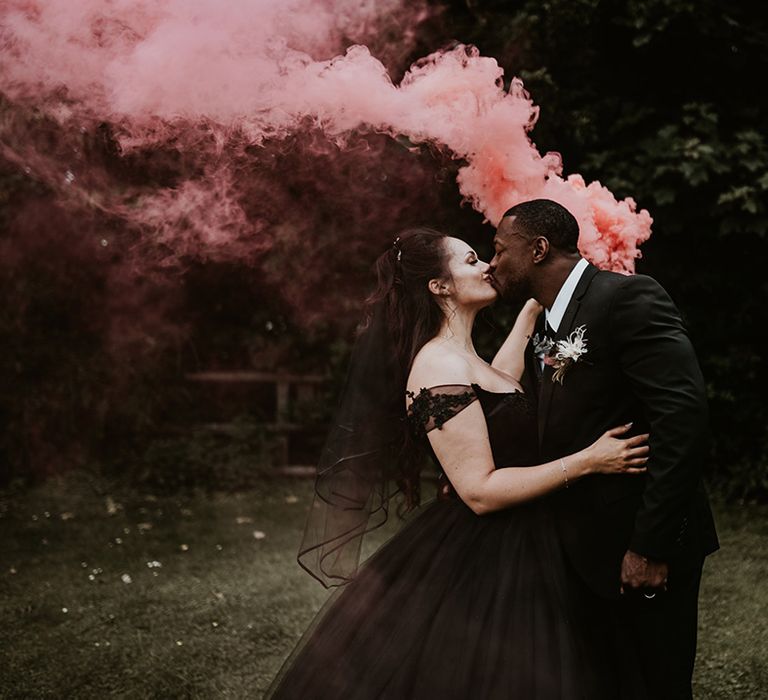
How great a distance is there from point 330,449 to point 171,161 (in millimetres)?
4823

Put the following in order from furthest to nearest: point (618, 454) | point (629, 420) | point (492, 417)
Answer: point (492, 417) < point (629, 420) < point (618, 454)

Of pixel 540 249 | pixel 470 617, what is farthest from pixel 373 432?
pixel 540 249

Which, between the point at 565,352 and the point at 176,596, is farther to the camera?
the point at 176,596

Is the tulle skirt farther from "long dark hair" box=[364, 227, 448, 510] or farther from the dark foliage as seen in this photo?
the dark foliage

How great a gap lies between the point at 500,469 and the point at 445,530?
33cm

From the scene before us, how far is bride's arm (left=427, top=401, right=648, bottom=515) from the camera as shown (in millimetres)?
2732

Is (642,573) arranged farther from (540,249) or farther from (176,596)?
(176,596)

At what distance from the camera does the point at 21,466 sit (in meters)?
9.06

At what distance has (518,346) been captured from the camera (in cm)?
370

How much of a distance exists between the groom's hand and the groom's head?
0.99m

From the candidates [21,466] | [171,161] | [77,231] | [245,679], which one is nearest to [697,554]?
[245,679]

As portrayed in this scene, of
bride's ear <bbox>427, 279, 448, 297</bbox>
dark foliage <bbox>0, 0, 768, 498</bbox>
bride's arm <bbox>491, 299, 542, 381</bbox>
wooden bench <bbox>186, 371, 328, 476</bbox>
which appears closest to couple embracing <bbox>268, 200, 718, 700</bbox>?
bride's ear <bbox>427, 279, 448, 297</bbox>

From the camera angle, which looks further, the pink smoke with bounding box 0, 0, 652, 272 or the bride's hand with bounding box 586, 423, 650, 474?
the pink smoke with bounding box 0, 0, 652, 272

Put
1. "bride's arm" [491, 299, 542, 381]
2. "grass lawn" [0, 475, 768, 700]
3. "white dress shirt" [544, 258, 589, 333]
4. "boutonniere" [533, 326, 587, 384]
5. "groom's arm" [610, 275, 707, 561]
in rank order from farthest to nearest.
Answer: "grass lawn" [0, 475, 768, 700] → "bride's arm" [491, 299, 542, 381] → "white dress shirt" [544, 258, 589, 333] → "boutonniere" [533, 326, 587, 384] → "groom's arm" [610, 275, 707, 561]
